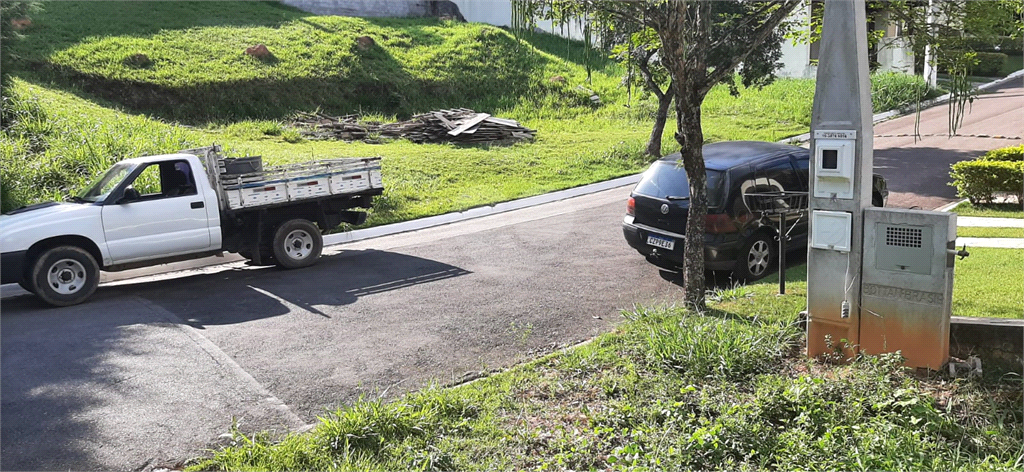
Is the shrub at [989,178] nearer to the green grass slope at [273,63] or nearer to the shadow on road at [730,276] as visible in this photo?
the shadow on road at [730,276]

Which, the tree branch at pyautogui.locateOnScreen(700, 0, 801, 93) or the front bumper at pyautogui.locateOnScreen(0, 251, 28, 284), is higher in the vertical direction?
the tree branch at pyautogui.locateOnScreen(700, 0, 801, 93)

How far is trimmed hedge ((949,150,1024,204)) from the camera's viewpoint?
13211 mm

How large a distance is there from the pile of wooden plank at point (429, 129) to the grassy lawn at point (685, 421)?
17.9m

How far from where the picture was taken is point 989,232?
11.6 metres

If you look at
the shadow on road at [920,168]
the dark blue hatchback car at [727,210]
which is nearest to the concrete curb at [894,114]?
the shadow on road at [920,168]

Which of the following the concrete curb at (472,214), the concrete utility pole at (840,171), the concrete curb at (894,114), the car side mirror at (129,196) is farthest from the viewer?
the concrete curb at (894,114)

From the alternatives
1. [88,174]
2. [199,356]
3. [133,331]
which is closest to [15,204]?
[88,174]

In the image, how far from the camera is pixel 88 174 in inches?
590

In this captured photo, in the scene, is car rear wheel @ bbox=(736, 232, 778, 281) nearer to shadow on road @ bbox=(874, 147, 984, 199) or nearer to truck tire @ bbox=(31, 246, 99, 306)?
shadow on road @ bbox=(874, 147, 984, 199)

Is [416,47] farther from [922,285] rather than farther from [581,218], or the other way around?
[922,285]

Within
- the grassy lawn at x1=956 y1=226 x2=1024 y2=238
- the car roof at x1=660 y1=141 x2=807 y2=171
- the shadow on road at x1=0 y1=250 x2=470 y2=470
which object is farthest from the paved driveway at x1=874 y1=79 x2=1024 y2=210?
the shadow on road at x1=0 y1=250 x2=470 y2=470

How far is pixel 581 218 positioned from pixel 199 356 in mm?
8769

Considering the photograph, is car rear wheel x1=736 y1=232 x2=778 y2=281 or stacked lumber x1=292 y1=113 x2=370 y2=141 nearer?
car rear wheel x1=736 y1=232 x2=778 y2=281

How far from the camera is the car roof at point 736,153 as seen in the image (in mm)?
10297
